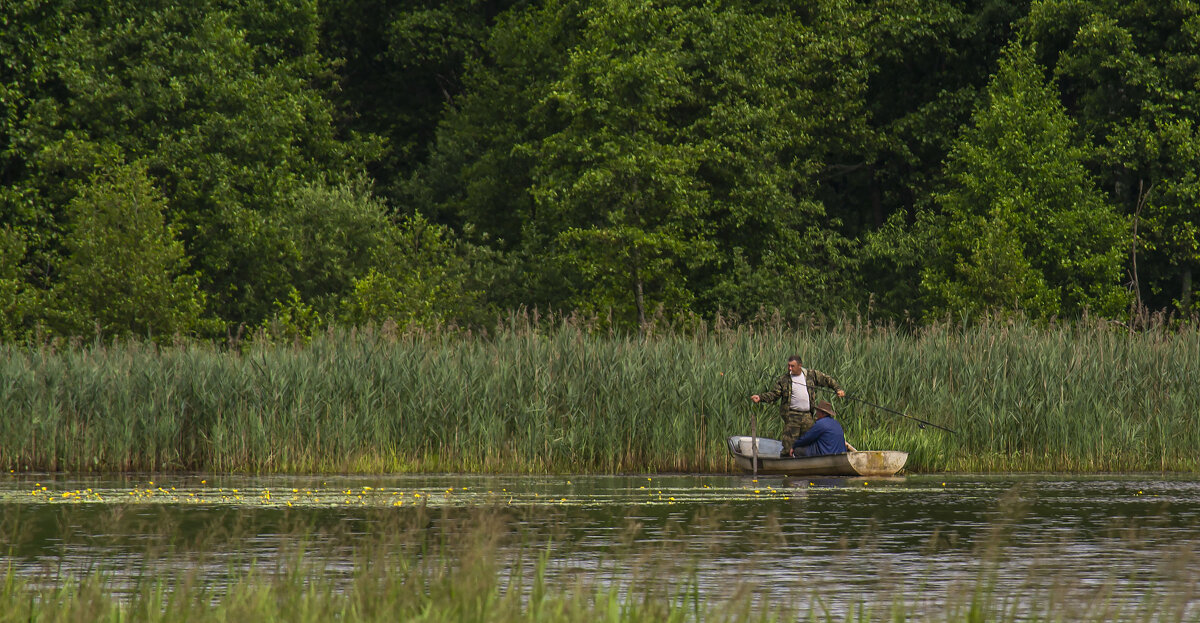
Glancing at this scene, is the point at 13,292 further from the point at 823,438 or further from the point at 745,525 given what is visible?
the point at 745,525

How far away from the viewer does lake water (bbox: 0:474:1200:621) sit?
11.6 meters

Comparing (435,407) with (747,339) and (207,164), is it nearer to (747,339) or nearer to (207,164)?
(747,339)

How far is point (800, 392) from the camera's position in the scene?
21828 millimetres

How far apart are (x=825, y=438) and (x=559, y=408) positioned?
11.6 feet

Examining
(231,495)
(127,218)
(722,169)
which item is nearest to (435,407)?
(231,495)

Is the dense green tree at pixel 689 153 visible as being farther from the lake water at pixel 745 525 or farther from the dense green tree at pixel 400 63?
the lake water at pixel 745 525

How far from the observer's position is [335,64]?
158ft

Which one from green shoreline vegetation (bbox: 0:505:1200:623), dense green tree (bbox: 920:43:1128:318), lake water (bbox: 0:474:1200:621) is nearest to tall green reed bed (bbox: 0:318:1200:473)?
lake water (bbox: 0:474:1200:621)

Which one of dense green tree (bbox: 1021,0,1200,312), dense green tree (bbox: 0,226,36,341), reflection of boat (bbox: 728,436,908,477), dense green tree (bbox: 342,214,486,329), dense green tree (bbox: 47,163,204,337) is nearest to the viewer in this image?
reflection of boat (bbox: 728,436,908,477)

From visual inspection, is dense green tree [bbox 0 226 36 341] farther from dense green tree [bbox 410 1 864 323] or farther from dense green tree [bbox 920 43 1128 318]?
dense green tree [bbox 920 43 1128 318]

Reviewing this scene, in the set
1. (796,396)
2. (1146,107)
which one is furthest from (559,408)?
(1146,107)

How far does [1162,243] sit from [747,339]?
20389 mm

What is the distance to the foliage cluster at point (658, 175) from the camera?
37.7 meters

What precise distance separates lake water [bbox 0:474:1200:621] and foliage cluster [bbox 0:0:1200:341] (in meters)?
16.8
